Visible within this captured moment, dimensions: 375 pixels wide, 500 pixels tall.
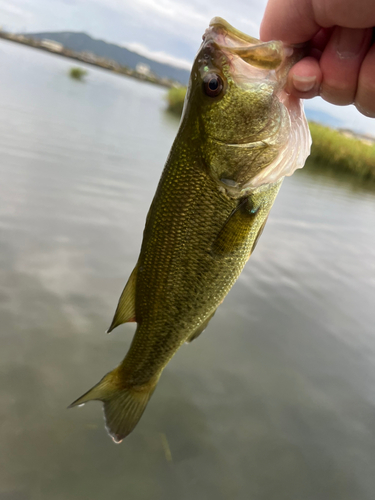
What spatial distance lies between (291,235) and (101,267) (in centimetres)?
450

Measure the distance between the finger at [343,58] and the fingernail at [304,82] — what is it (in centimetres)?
13

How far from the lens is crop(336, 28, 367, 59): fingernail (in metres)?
1.63

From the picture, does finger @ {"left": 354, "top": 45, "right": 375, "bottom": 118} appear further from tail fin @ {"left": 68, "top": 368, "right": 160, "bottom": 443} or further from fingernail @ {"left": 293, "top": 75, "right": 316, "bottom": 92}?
tail fin @ {"left": 68, "top": 368, "right": 160, "bottom": 443}

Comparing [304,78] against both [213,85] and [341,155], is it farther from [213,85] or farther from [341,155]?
[341,155]

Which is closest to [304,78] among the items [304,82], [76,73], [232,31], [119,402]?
[304,82]

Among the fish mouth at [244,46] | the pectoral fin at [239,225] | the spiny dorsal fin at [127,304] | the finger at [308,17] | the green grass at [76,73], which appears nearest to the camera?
the finger at [308,17]

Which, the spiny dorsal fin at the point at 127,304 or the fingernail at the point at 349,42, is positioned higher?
the fingernail at the point at 349,42

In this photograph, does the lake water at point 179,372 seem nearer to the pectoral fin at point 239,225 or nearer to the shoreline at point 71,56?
the pectoral fin at point 239,225

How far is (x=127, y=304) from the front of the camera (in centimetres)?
191

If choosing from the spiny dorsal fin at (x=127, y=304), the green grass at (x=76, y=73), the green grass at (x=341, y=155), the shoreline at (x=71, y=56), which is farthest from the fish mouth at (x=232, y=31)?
the shoreline at (x=71, y=56)

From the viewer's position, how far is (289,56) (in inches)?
66.2

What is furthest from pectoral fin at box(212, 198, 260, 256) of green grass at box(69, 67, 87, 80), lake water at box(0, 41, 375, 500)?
green grass at box(69, 67, 87, 80)

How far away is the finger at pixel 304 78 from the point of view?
158 cm

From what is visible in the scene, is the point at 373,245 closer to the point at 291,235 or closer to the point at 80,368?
the point at 291,235
